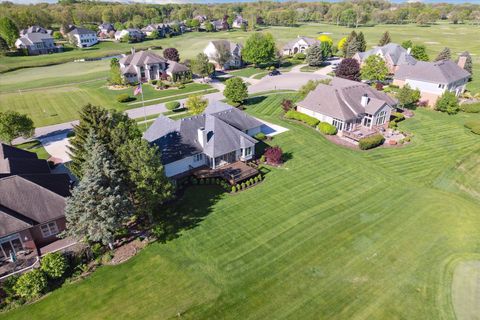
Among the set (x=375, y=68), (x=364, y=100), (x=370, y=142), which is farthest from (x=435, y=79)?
(x=370, y=142)

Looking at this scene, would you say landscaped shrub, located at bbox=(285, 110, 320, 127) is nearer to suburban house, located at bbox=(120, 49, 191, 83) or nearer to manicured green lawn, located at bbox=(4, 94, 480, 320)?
manicured green lawn, located at bbox=(4, 94, 480, 320)

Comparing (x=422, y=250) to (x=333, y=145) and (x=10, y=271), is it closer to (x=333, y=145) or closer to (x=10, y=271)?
(x=333, y=145)

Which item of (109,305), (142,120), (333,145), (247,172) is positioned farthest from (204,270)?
(142,120)

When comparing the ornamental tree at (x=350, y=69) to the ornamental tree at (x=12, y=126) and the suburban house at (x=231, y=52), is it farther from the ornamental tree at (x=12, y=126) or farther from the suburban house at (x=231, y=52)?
the ornamental tree at (x=12, y=126)

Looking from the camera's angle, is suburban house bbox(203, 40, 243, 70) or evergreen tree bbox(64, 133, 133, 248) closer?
evergreen tree bbox(64, 133, 133, 248)

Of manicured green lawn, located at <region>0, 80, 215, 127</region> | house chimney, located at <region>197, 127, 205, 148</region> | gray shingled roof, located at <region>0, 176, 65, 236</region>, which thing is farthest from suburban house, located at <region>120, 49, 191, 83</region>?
gray shingled roof, located at <region>0, 176, 65, 236</region>

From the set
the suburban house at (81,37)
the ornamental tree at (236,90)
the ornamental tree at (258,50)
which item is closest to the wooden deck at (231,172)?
the ornamental tree at (236,90)
